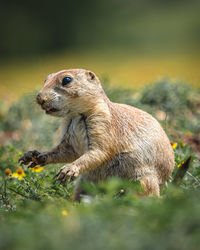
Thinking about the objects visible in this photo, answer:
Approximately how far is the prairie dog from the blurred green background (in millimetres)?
8014

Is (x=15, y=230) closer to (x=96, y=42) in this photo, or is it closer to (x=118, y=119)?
(x=118, y=119)

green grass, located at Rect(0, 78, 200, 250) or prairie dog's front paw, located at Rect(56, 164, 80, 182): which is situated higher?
green grass, located at Rect(0, 78, 200, 250)

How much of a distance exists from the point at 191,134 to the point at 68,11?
13.4m

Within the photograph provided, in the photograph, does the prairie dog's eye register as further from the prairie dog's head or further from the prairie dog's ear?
the prairie dog's ear

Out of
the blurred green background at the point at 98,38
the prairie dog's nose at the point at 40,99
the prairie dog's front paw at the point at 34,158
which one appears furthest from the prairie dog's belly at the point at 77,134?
the blurred green background at the point at 98,38

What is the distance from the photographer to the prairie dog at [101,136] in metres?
3.59

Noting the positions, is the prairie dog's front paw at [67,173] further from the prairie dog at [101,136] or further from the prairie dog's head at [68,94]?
the prairie dog's head at [68,94]

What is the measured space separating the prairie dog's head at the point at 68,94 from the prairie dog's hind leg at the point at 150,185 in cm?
77

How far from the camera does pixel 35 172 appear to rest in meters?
4.12

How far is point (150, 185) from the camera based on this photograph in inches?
141

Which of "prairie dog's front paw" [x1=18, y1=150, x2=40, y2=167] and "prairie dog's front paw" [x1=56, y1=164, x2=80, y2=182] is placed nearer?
"prairie dog's front paw" [x1=56, y1=164, x2=80, y2=182]

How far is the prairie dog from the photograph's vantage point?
11.8 feet

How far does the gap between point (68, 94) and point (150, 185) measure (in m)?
1.02

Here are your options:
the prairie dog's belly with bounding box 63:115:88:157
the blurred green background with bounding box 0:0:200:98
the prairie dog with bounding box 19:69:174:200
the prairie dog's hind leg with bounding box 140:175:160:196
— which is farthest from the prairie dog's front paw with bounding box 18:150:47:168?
the blurred green background with bounding box 0:0:200:98
